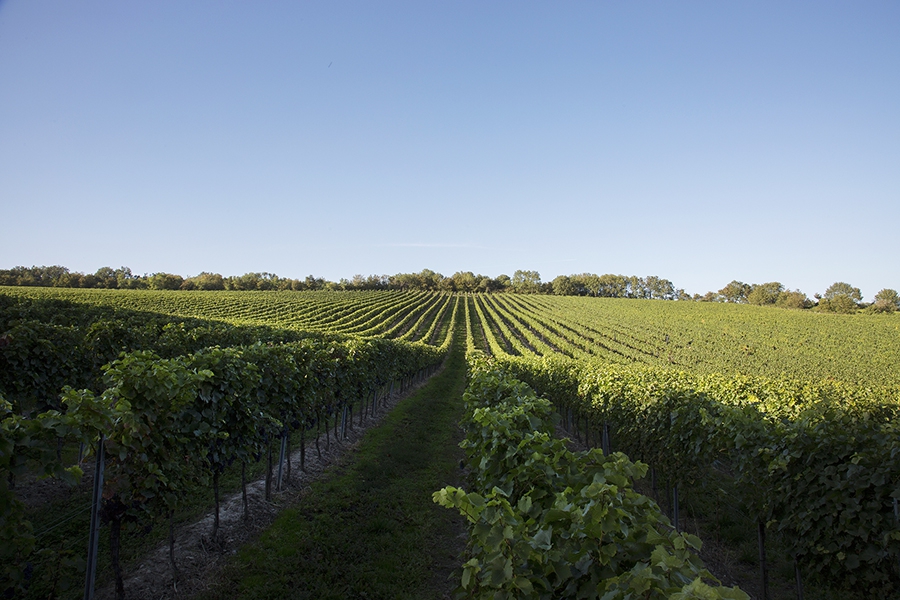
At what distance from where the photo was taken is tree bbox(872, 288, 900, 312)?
7481cm

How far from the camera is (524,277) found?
151125 millimetres

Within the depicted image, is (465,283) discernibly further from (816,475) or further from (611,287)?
(816,475)

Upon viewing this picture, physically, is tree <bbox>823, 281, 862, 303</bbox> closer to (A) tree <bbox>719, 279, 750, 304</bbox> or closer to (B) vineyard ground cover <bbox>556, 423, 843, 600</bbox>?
(A) tree <bbox>719, 279, 750, 304</bbox>

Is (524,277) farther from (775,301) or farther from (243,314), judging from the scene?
(243,314)

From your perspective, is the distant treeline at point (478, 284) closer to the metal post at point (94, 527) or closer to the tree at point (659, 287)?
the tree at point (659, 287)

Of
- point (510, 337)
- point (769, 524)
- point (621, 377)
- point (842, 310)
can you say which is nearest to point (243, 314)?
point (510, 337)

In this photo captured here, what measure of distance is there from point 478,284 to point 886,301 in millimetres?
97516

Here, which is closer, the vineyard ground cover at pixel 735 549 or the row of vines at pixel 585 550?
the row of vines at pixel 585 550

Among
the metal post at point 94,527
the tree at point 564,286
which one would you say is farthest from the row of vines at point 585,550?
the tree at point 564,286

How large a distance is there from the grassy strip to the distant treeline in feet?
305

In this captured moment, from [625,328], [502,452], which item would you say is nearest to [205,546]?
[502,452]

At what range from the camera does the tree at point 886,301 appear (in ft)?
245

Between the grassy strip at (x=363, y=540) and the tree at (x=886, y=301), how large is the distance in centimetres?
9927

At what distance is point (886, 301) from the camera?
81188 mm
